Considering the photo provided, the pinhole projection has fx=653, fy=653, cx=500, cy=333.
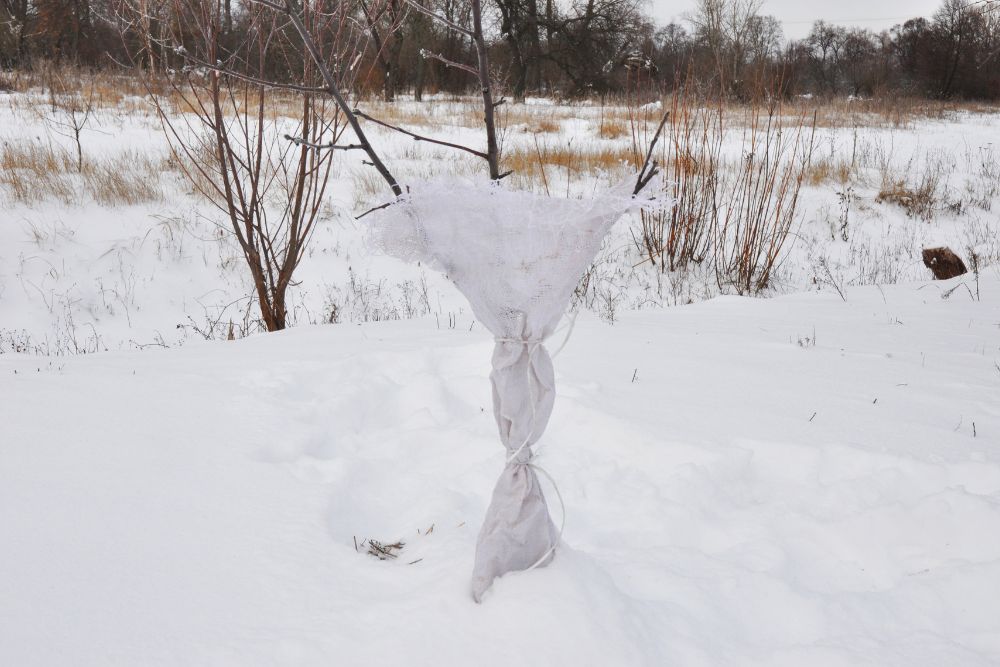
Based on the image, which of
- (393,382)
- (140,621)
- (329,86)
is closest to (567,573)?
(140,621)

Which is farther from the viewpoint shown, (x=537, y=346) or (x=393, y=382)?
(x=393, y=382)

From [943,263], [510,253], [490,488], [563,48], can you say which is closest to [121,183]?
[490,488]

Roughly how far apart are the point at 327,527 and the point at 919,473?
1.54 m

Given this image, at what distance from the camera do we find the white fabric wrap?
38.8 inches

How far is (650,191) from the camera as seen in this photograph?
1.07 metres

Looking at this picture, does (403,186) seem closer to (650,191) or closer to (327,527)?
(650,191)

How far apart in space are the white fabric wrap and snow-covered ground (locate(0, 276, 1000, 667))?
0.27m

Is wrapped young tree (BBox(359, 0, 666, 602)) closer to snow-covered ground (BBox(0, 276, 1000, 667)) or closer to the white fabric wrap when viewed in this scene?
the white fabric wrap

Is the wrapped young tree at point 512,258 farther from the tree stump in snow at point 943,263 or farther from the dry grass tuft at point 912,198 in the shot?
the dry grass tuft at point 912,198

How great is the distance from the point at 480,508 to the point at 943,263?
5.59 m

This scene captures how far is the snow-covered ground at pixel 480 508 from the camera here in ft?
3.71

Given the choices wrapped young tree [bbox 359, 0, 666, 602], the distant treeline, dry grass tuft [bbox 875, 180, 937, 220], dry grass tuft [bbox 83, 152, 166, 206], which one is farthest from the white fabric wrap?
the distant treeline

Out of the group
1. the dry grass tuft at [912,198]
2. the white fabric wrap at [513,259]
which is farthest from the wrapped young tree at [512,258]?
the dry grass tuft at [912,198]

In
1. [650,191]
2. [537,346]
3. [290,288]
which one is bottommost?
[290,288]
